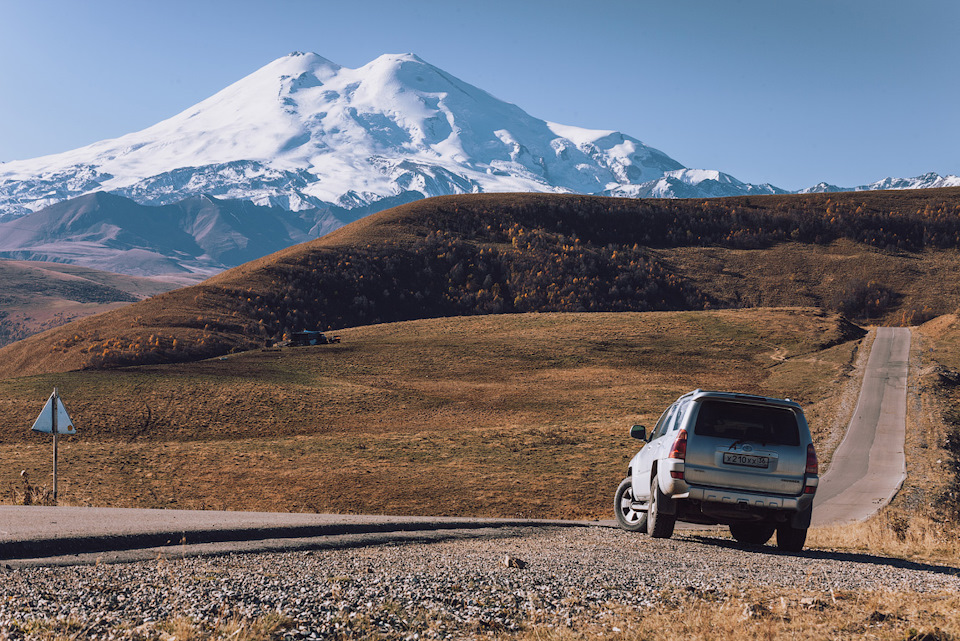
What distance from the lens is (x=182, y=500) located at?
83.0 ft

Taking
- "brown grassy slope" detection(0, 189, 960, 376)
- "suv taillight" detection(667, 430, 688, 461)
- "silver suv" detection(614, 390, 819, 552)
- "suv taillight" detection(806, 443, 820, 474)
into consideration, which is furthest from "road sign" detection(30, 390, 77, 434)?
"brown grassy slope" detection(0, 189, 960, 376)

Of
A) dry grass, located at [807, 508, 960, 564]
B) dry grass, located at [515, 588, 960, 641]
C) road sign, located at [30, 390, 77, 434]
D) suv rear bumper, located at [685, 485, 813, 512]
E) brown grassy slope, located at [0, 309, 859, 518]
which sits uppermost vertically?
dry grass, located at [515, 588, 960, 641]

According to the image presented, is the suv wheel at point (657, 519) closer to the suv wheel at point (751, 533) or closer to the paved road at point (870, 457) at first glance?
the suv wheel at point (751, 533)

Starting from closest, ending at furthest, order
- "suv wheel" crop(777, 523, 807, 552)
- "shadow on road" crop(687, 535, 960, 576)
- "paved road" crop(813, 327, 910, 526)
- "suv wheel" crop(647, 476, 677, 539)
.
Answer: "shadow on road" crop(687, 535, 960, 576) → "suv wheel" crop(777, 523, 807, 552) → "suv wheel" crop(647, 476, 677, 539) → "paved road" crop(813, 327, 910, 526)

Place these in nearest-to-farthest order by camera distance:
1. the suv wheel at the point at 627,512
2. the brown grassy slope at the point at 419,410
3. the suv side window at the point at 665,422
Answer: the suv side window at the point at 665,422 → the suv wheel at the point at 627,512 → the brown grassy slope at the point at 419,410

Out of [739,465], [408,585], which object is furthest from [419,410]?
[408,585]

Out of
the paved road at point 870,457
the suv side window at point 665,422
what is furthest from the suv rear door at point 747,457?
the paved road at point 870,457

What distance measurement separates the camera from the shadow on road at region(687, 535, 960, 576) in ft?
34.9

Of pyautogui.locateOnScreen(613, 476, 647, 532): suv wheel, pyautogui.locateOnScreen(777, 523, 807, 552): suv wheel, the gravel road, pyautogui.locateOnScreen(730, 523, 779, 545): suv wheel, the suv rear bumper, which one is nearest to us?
the gravel road

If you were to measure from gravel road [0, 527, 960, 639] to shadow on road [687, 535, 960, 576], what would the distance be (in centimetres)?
8

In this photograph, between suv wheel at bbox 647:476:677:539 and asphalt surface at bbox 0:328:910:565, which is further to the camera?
suv wheel at bbox 647:476:677:539

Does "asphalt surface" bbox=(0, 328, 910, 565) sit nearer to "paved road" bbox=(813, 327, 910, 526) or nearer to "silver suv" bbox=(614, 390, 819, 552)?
"paved road" bbox=(813, 327, 910, 526)

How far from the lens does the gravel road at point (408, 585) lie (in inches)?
254

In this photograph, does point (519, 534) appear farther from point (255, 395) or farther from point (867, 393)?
point (867, 393)
